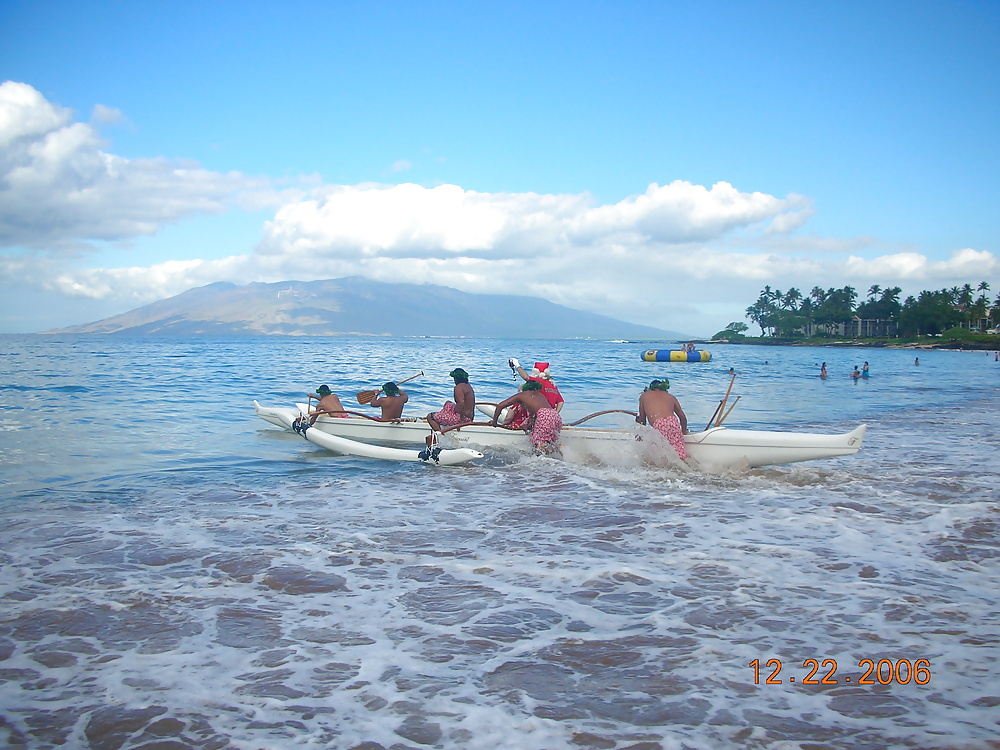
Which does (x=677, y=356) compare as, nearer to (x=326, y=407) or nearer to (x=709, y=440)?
(x=326, y=407)

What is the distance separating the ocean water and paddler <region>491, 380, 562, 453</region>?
2.89ft

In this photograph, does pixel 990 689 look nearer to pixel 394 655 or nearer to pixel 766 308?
pixel 394 655

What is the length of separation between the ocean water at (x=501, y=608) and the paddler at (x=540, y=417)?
882mm

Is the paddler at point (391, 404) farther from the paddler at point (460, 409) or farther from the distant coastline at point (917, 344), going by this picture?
the distant coastline at point (917, 344)

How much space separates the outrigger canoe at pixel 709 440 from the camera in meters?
11.2

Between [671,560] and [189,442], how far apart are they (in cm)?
1232

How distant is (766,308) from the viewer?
17412 cm

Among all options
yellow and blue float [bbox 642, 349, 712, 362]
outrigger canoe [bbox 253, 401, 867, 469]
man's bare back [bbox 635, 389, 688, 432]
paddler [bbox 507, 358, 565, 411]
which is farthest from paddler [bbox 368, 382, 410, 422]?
yellow and blue float [bbox 642, 349, 712, 362]

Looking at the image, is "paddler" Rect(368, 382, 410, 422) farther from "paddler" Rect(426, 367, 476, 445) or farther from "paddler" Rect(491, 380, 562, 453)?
"paddler" Rect(491, 380, 562, 453)

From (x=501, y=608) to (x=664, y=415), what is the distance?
22.0 ft

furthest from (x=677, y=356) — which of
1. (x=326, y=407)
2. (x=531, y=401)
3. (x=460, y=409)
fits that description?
(x=531, y=401)

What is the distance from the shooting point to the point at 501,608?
5496mm

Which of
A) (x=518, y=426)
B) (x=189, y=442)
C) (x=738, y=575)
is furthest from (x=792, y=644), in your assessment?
(x=189, y=442)

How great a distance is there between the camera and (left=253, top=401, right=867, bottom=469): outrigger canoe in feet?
36.7
